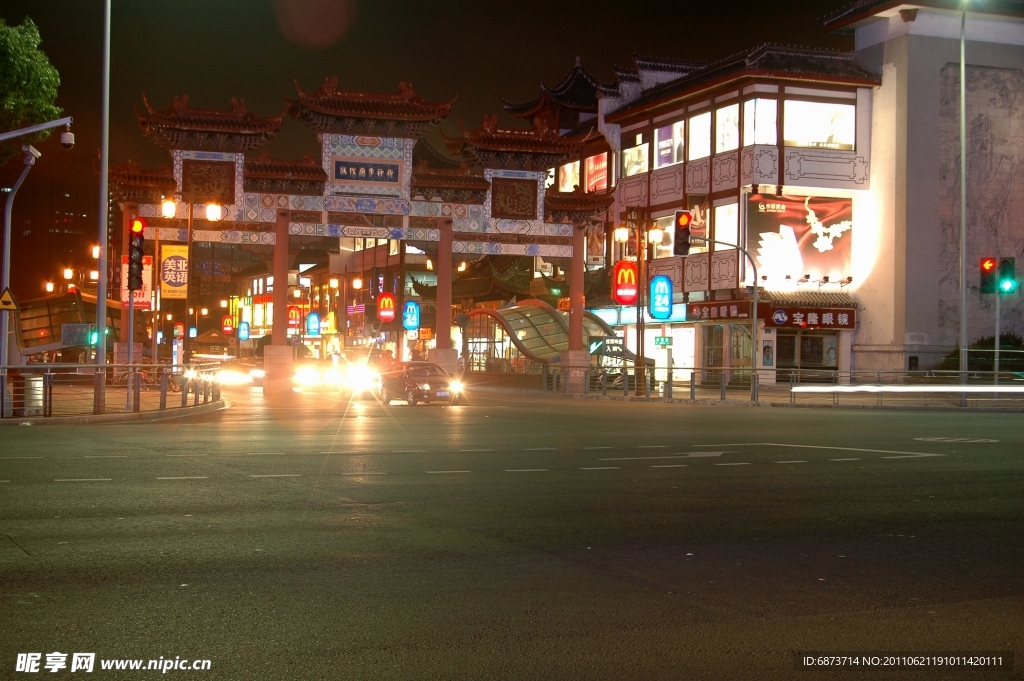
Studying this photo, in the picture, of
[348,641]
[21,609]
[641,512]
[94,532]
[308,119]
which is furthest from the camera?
[308,119]

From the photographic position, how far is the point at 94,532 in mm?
8938

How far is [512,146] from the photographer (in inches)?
1727

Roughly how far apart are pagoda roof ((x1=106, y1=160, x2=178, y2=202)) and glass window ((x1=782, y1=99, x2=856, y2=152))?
98.8 ft

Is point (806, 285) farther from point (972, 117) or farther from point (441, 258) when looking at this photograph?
point (441, 258)

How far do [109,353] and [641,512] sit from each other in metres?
47.0

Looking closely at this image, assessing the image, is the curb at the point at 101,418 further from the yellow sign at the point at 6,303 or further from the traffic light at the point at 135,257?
the yellow sign at the point at 6,303

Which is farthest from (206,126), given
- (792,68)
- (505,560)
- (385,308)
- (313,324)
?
(313,324)

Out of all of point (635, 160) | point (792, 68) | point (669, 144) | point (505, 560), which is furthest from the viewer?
point (635, 160)

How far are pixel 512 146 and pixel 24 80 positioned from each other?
81.9ft

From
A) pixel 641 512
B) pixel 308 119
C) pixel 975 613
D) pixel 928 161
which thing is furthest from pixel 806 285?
pixel 975 613

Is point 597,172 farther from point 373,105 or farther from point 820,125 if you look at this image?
point 373,105

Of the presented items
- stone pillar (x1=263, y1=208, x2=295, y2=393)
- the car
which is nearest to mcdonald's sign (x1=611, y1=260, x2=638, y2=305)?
the car

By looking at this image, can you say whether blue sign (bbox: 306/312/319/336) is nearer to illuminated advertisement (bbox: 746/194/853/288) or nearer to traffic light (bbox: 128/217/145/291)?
illuminated advertisement (bbox: 746/194/853/288)

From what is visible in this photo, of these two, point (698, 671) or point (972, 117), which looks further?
point (972, 117)
